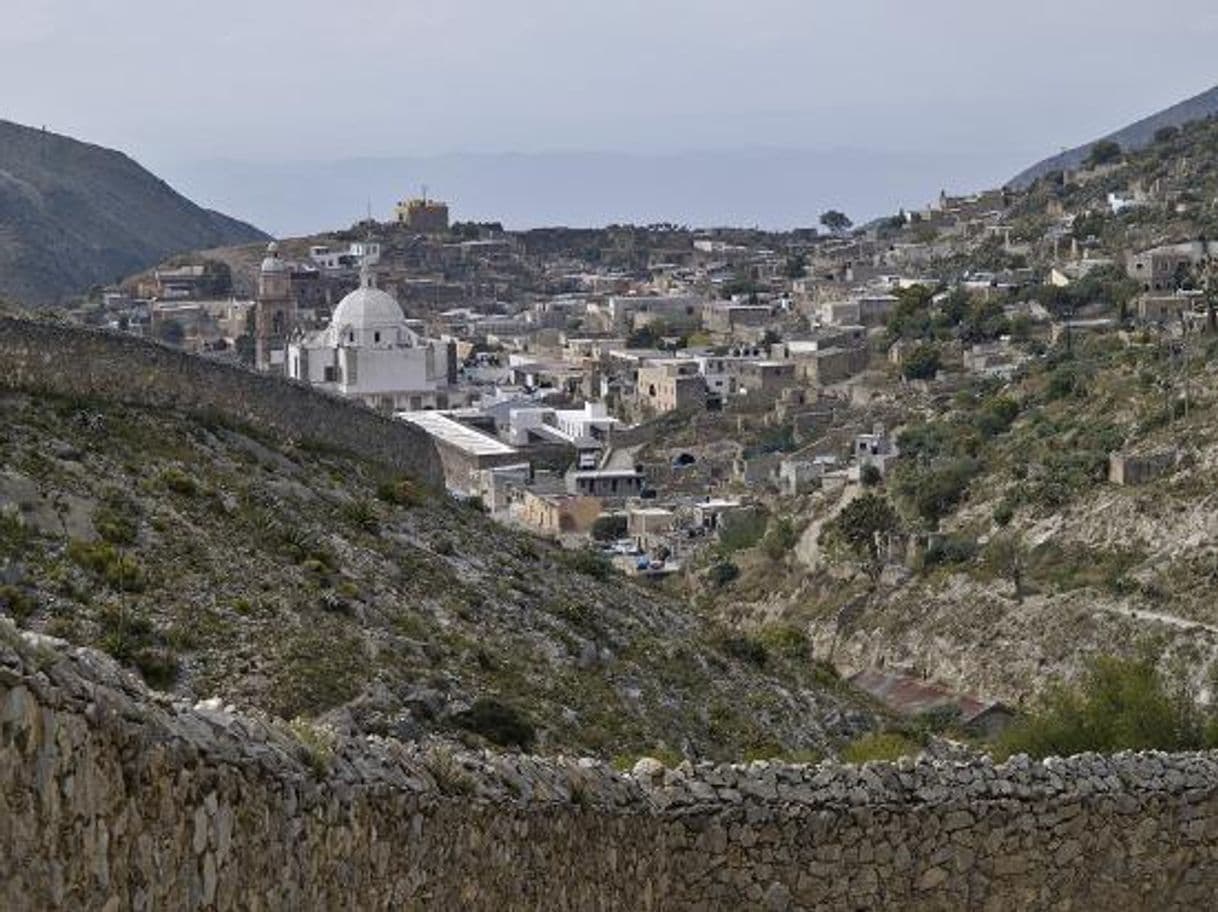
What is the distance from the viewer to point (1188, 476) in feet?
189

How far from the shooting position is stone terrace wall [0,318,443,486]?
28047mm

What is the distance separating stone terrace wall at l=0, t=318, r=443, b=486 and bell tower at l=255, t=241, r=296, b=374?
2757 inches

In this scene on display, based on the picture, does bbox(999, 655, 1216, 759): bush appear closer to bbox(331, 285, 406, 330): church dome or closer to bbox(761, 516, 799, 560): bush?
bbox(761, 516, 799, 560): bush

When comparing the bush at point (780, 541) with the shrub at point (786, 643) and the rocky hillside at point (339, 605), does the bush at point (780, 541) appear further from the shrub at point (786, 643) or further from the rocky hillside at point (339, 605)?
the rocky hillside at point (339, 605)

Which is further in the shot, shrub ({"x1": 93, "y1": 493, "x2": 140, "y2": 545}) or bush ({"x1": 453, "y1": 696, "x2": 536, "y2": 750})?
shrub ({"x1": 93, "y1": 493, "x2": 140, "y2": 545})

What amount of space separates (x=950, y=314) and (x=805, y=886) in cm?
9295

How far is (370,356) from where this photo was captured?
9062cm

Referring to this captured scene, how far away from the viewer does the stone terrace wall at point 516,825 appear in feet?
20.8

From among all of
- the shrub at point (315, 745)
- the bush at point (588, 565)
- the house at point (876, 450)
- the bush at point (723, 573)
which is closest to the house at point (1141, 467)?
the bush at point (723, 573)

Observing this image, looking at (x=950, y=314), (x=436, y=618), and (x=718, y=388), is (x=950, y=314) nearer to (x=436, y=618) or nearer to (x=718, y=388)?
(x=718, y=388)

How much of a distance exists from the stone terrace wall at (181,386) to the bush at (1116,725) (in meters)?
11.5

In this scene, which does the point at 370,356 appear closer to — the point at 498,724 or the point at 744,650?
the point at 744,650

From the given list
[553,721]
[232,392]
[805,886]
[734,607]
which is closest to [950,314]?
[734,607]

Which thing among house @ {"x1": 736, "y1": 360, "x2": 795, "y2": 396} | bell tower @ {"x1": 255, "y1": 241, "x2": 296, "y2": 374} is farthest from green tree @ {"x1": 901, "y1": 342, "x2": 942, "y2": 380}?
bell tower @ {"x1": 255, "y1": 241, "x2": 296, "y2": 374}
